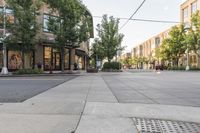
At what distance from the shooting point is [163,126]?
23.6 feet

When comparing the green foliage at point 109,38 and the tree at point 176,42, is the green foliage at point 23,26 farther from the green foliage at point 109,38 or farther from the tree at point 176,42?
the tree at point 176,42

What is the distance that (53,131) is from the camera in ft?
21.2

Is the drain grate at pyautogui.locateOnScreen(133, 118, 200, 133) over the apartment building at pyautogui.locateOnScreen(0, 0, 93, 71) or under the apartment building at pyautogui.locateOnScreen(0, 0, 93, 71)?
under

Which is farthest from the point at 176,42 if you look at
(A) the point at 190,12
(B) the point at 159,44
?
(B) the point at 159,44

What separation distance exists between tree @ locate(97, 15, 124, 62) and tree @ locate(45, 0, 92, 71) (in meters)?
17.6

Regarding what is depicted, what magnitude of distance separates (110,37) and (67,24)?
19634mm

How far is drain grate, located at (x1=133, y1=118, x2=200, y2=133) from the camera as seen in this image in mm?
6789

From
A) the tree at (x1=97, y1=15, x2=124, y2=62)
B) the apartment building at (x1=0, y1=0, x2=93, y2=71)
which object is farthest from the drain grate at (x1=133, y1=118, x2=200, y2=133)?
the tree at (x1=97, y1=15, x2=124, y2=62)

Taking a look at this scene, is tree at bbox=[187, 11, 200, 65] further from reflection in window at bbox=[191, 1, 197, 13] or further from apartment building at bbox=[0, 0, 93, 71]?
apartment building at bbox=[0, 0, 93, 71]

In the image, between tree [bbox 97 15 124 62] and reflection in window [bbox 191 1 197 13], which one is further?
reflection in window [bbox 191 1 197 13]

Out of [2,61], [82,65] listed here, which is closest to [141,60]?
[82,65]

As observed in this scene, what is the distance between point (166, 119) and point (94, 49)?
52105 millimetres

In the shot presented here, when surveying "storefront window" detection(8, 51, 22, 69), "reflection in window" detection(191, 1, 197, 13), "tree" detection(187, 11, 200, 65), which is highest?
"reflection in window" detection(191, 1, 197, 13)

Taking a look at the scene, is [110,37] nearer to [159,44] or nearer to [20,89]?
[20,89]
